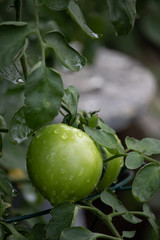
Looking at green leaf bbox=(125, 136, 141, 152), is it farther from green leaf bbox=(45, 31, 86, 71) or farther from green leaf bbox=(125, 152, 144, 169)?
green leaf bbox=(45, 31, 86, 71)

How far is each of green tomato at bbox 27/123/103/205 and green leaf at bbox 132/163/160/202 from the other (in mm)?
45

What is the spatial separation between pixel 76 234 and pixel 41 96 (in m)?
0.15

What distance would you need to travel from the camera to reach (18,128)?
0.44 meters

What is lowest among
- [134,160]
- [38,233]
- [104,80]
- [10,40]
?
[104,80]

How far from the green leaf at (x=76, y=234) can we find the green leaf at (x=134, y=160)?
84 mm

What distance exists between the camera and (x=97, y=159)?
44cm

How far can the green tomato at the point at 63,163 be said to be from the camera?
0.42 meters

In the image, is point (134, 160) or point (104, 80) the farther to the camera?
point (104, 80)

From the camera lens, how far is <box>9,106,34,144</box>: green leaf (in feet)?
1.41

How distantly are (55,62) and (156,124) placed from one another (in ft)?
6.54

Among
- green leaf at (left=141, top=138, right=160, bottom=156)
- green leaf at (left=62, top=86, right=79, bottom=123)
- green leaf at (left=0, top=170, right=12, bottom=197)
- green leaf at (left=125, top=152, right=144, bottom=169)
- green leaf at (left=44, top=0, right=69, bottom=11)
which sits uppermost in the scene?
green leaf at (left=44, top=0, right=69, bottom=11)

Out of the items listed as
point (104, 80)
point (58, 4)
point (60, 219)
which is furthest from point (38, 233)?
point (104, 80)

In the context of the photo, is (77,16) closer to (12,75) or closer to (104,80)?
(12,75)

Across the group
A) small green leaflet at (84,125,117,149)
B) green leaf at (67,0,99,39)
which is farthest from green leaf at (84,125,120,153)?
green leaf at (67,0,99,39)
